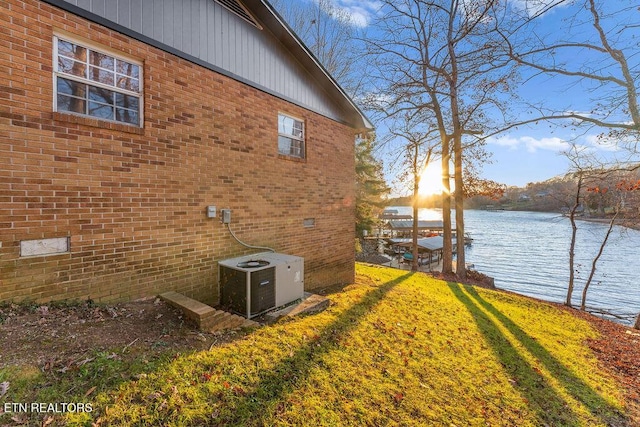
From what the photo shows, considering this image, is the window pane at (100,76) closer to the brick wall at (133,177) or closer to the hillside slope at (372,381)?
the brick wall at (133,177)

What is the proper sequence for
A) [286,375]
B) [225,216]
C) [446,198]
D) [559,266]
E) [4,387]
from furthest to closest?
[559,266]
[446,198]
[225,216]
[286,375]
[4,387]

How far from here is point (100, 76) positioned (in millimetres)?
4113

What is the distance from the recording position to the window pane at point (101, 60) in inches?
159

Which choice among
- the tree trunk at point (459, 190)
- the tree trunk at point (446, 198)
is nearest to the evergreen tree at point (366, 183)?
the tree trunk at point (446, 198)

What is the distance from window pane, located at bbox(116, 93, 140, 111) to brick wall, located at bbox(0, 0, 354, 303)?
0.62 ft

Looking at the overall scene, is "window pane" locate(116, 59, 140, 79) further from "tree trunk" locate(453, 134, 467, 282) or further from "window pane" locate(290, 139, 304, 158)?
"tree trunk" locate(453, 134, 467, 282)

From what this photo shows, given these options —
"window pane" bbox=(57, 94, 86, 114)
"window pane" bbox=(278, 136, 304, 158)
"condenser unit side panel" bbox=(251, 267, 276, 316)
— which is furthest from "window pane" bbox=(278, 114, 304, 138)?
"window pane" bbox=(57, 94, 86, 114)

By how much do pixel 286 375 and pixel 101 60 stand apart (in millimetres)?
5084

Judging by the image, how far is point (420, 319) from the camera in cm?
589

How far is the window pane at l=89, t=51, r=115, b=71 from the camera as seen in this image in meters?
4.05

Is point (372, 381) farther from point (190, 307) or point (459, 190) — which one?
point (459, 190)

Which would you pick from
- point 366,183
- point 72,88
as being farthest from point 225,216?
point 366,183

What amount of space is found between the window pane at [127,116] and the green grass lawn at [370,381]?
366 cm

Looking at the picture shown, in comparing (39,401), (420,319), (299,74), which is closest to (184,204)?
(39,401)
